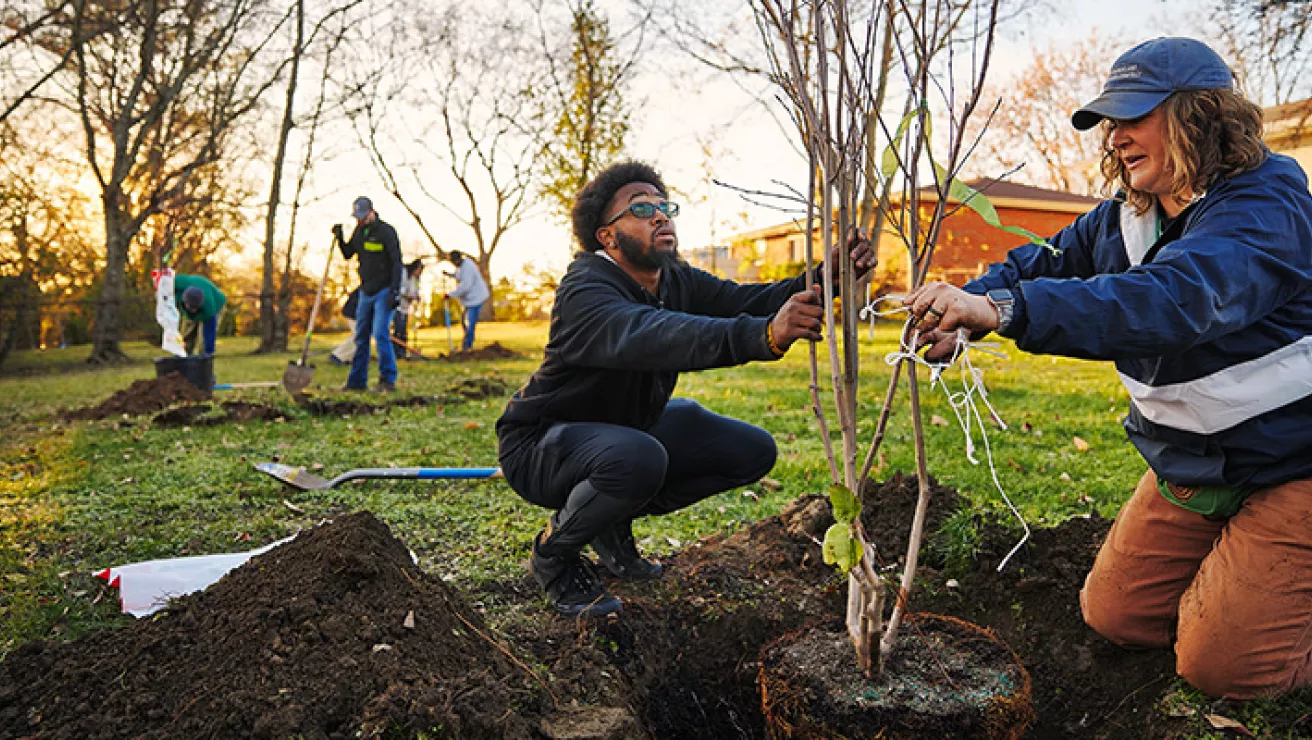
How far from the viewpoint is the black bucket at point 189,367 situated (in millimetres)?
8781

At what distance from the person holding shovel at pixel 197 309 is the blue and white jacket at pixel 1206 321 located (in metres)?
9.93

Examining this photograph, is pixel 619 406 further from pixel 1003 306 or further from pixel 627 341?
pixel 1003 306

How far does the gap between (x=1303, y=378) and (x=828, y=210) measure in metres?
1.21

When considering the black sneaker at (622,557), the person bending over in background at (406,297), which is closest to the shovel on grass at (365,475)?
the black sneaker at (622,557)

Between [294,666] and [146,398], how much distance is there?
6899 millimetres

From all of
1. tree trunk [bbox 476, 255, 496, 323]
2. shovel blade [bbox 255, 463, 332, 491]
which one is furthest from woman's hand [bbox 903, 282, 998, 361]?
tree trunk [bbox 476, 255, 496, 323]

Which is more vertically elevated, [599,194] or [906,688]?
[599,194]

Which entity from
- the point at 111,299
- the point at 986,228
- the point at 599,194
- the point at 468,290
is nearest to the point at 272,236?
the point at 111,299

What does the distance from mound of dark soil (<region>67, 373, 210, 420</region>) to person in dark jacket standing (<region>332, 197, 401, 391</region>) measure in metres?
1.60

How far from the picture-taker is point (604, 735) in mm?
2035

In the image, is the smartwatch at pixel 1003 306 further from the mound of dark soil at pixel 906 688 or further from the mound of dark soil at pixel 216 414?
the mound of dark soil at pixel 216 414

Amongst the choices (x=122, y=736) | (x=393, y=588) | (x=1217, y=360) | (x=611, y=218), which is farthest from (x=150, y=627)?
(x=1217, y=360)

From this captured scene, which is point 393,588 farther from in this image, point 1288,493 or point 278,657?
point 1288,493

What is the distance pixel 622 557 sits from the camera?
320cm
